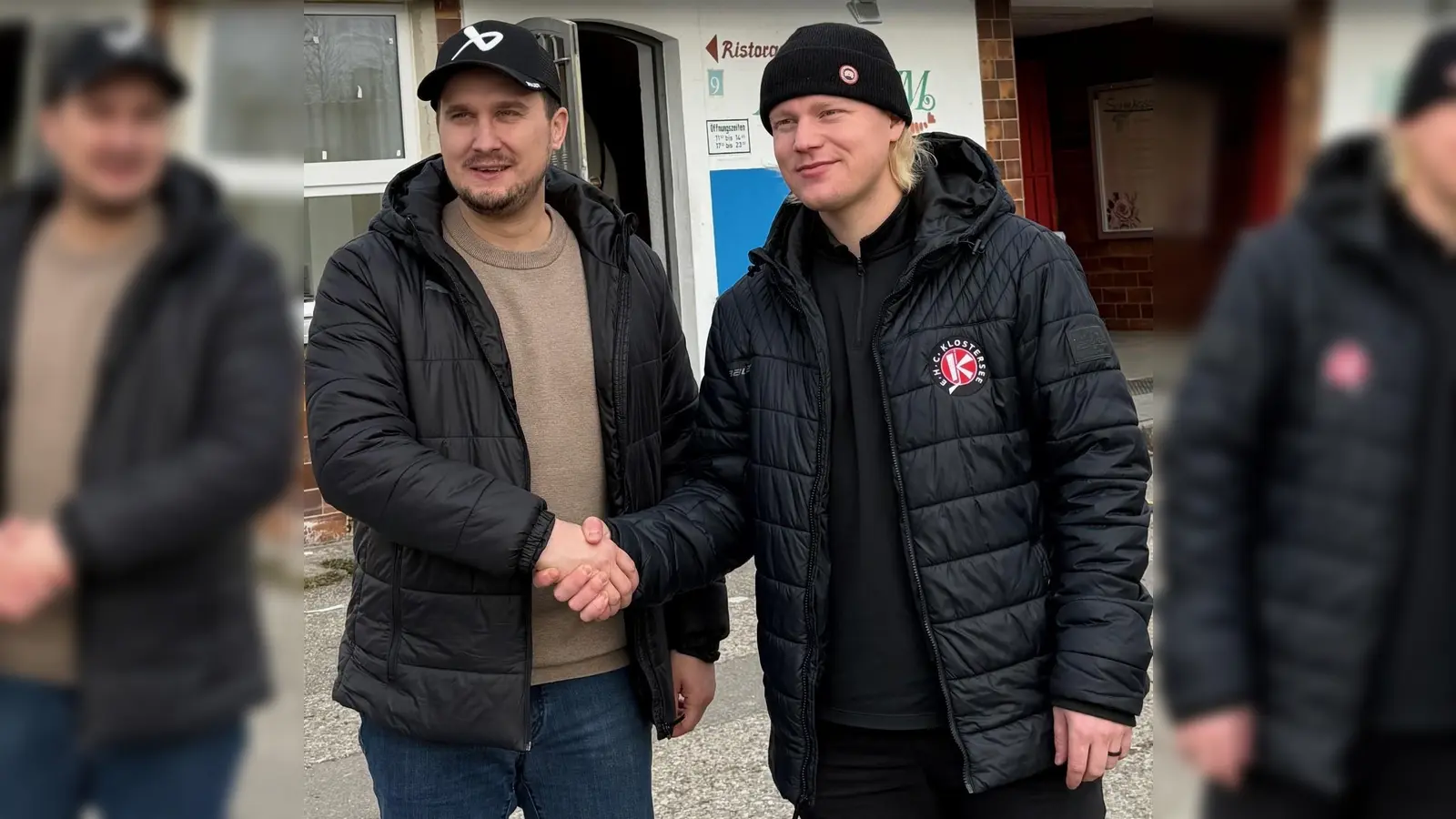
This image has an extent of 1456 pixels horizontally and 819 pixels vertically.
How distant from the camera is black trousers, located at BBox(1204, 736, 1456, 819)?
Answer: 0.62m

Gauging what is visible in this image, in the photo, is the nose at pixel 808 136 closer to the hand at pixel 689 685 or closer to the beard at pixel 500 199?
the beard at pixel 500 199

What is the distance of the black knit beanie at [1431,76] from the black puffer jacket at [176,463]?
54 centimetres

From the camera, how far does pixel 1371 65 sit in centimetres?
62

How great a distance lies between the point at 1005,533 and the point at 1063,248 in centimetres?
43

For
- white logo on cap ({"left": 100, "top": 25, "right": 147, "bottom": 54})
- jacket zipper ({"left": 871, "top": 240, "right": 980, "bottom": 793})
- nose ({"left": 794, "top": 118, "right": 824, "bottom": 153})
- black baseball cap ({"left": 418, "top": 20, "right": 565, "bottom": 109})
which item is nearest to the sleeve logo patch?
jacket zipper ({"left": 871, "top": 240, "right": 980, "bottom": 793})

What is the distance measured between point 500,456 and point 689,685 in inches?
23.1

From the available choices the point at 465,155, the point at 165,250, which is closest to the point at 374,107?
the point at 465,155

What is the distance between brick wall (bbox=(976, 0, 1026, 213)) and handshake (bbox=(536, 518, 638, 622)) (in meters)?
7.57

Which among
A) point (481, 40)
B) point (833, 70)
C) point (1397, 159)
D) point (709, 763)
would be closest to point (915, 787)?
point (833, 70)

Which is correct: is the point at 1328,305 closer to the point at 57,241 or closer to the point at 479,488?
the point at 57,241

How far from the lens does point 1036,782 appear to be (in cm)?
197

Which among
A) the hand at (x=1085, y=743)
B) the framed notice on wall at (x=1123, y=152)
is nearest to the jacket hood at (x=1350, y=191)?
the framed notice on wall at (x=1123, y=152)

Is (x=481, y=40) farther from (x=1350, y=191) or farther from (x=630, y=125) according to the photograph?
(x=630, y=125)

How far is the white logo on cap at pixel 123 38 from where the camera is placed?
609 mm
